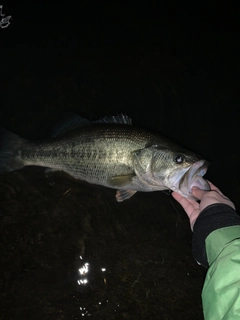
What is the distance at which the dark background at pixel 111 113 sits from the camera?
2768 millimetres

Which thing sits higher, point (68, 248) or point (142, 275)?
point (68, 248)

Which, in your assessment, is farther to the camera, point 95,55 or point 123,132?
point 95,55

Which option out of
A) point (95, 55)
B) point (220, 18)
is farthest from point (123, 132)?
point (220, 18)

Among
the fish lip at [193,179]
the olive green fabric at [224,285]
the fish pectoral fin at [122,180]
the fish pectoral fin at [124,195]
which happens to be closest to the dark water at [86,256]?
the fish pectoral fin at [124,195]

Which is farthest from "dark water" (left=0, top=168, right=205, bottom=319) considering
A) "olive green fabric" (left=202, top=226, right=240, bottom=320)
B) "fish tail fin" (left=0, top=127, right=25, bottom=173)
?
"olive green fabric" (left=202, top=226, right=240, bottom=320)

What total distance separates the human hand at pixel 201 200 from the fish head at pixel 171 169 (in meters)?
0.10

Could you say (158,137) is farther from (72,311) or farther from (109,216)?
(72,311)

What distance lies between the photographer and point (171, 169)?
3227 millimetres

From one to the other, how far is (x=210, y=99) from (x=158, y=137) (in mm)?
3744

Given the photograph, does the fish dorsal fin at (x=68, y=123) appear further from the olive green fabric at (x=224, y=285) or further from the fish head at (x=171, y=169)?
the olive green fabric at (x=224, y=285)

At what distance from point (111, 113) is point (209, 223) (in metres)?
3.66

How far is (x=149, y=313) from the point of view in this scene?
2707 millimetres

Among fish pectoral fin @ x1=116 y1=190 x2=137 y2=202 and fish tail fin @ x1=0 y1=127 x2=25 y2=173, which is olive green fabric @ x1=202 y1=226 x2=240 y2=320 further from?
fish tail fin @ x1=0 y1=127 x2=25 y2=173

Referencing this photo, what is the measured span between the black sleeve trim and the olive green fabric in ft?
0.88
